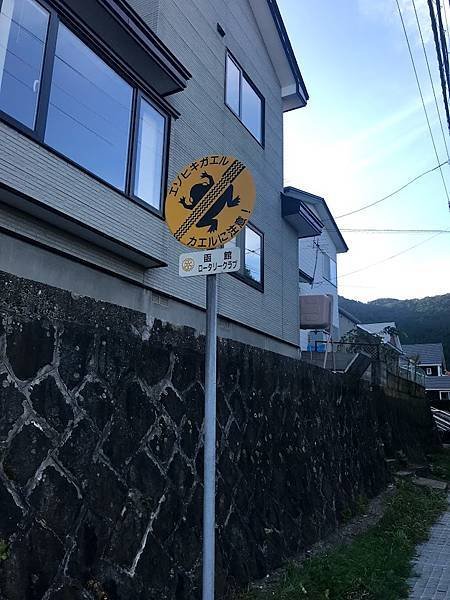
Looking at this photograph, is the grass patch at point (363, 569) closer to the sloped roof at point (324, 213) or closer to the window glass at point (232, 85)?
the window glass at point (232, 85)

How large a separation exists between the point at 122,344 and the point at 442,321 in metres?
70.6

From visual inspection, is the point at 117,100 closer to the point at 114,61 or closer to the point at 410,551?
the point at 114,61

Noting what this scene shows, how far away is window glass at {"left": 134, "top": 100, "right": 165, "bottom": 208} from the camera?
300 inches

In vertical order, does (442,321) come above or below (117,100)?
above

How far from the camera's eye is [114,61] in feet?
22.9

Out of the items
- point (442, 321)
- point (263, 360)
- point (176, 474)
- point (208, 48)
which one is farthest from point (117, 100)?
point (442, 321)

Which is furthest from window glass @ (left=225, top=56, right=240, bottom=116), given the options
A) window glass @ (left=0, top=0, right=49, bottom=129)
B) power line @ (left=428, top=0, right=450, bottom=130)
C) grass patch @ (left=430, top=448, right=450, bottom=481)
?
grass patch @ (left=430, top=448, right=450, bottom=481)

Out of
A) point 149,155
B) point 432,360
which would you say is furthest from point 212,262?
point 432,360

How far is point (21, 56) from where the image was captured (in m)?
5.76

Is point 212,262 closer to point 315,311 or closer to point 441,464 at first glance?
point 315,311

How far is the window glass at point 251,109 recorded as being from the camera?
1150 centimetres

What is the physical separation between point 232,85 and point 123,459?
9.69 metres

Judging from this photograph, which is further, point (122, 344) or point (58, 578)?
point (122, 344)

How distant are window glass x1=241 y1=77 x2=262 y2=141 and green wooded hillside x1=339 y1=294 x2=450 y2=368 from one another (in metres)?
47.6
